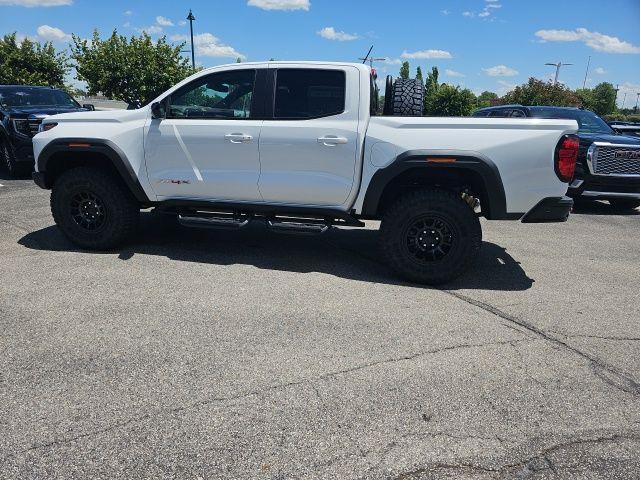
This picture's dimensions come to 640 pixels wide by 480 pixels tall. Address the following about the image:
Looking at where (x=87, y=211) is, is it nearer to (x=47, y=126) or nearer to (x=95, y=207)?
(x=95, y=207)

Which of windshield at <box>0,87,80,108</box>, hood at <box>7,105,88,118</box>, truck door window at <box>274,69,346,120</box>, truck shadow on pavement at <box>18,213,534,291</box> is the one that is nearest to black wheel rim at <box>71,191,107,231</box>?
truck shadow on pavement at <box>18,213,534,291</box>

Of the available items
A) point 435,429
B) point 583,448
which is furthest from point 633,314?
point 435,429

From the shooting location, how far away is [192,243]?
5992 mm

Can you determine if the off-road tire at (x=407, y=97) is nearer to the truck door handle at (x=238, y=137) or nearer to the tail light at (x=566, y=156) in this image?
the tail light at (x=566, y=156)

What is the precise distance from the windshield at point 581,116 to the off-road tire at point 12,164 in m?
10.4

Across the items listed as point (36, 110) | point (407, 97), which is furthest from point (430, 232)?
point (36, 110)

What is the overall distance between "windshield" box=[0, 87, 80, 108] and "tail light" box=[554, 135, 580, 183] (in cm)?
1067

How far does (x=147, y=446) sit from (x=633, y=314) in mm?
3935

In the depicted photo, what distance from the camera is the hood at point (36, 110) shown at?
9.83 m

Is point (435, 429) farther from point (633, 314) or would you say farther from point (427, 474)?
point (633, 314)

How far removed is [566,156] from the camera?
4.31m

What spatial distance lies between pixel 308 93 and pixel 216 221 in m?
1.59

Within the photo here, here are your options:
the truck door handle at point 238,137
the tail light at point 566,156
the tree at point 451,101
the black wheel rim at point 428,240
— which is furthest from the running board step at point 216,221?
the tree at point 451,101

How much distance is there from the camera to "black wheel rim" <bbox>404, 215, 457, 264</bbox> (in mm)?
4617
